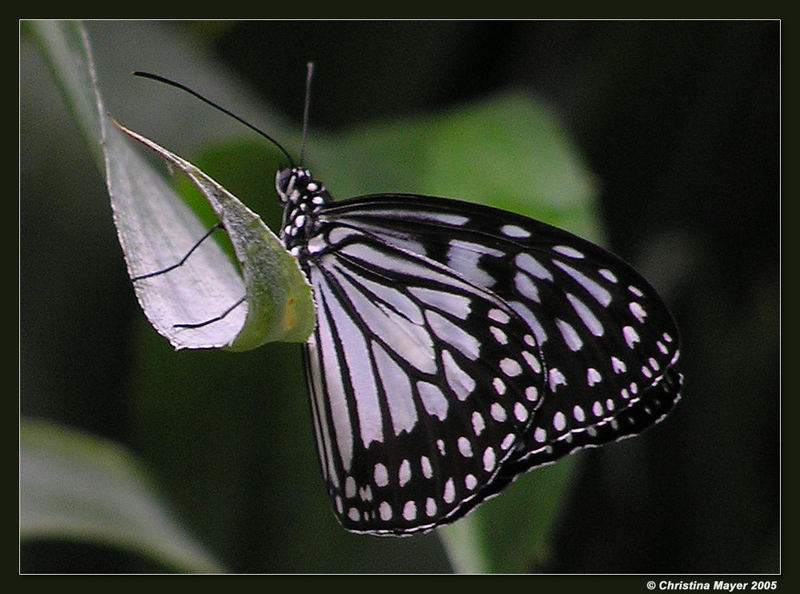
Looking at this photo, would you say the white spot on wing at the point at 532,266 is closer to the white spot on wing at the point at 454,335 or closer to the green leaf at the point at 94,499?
the white spot on wing at the point at 454,335

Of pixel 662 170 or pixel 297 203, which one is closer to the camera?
pixel 297 203

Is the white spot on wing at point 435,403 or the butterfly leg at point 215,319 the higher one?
the butterfly leg at point 215,319

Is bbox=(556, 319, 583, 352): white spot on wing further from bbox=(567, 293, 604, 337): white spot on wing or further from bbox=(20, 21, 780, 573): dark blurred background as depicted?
bbox=(20, 21, 780, 573): dark blurred background

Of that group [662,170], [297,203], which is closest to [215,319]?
[297,203]

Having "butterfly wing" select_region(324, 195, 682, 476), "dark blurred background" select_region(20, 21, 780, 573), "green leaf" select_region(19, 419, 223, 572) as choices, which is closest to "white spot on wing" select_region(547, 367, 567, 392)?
"butterfly wing" select_region(324, 195, 682, 476)

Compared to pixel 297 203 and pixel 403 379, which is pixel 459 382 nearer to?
pixel 403 379

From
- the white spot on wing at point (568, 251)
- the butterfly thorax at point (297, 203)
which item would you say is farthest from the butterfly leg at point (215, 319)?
the white spot on wing at point (568, 251)
